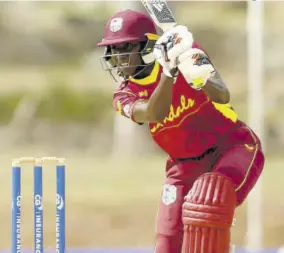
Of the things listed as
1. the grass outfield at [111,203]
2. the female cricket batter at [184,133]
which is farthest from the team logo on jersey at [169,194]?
the grass outfield at [111,203]

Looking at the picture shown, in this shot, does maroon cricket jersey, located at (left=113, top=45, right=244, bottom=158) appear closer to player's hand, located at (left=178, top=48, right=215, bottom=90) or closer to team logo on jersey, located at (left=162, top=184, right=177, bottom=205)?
team logo on jersey, located at (left=162, top=184, right=177, bottom=205)

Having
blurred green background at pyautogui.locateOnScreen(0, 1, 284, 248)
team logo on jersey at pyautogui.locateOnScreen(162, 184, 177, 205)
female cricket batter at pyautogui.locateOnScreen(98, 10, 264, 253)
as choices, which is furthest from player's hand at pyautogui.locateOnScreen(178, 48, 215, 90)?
blurred green background at pyautogui.locateOnScreen(0, 1, 284, 248)

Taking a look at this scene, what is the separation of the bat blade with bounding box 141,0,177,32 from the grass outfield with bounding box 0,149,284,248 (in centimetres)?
121

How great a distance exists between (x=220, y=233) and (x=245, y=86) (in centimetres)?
136

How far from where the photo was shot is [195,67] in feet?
5.51

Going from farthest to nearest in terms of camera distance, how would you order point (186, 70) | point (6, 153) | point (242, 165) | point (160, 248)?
1. point (6, 153)
2. point (160, 248)
3. point (242, 165)
4. point (186, 70)

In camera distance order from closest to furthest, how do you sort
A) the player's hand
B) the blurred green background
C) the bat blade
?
Result: the player's hand < the bat blade < the blurred green background

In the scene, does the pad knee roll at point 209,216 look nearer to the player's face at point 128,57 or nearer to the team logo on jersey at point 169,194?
the team logo on jersey at point 169,194

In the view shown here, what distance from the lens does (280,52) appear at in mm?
3086

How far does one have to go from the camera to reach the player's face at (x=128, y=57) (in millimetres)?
1988

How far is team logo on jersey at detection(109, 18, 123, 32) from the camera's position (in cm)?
198

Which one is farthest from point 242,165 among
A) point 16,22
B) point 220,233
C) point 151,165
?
point 16,22

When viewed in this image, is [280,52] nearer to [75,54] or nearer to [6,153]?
[75,54]

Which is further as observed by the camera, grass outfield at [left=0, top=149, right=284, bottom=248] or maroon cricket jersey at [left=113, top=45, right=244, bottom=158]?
grass outfield at [left=0, top=149, right=284, bottom=248]
